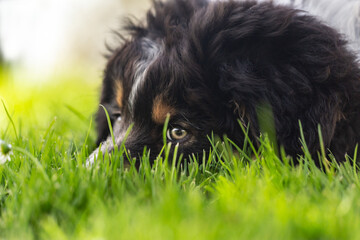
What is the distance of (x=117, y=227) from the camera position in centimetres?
139

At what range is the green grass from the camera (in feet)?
4.45

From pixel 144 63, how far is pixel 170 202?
4.88 feet

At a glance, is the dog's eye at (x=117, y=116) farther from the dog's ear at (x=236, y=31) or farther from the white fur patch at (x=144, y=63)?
the dog's ear at (x=236, y=31)

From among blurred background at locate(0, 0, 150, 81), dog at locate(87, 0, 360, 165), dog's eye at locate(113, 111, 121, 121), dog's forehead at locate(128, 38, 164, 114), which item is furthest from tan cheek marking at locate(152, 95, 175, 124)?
blurred background at locate(0, 0, 150, 81)

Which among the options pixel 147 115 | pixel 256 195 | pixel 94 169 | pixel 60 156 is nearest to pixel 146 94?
pixel 147 115

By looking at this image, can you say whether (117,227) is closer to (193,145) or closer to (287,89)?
(193,145)

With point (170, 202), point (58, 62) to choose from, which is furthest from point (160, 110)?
point (58, 62)

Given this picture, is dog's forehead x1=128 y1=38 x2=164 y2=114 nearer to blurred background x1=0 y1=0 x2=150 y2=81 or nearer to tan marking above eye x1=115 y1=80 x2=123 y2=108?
tan marking above eye x1=115 y1=80 x2=123 y2=108

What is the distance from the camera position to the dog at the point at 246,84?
8.11 feet

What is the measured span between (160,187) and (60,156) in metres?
0.80

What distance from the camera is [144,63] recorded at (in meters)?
2.84

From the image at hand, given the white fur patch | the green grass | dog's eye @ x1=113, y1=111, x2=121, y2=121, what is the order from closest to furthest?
1. the green grass
2. the white fur patch
3. dog's eye @ x1=113, y1=111, x2=121, y2=121

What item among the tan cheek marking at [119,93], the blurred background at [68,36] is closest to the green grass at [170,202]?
the tan cheek marking at [119,93]

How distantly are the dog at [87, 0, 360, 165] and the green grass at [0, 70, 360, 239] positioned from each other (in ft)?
0.96
